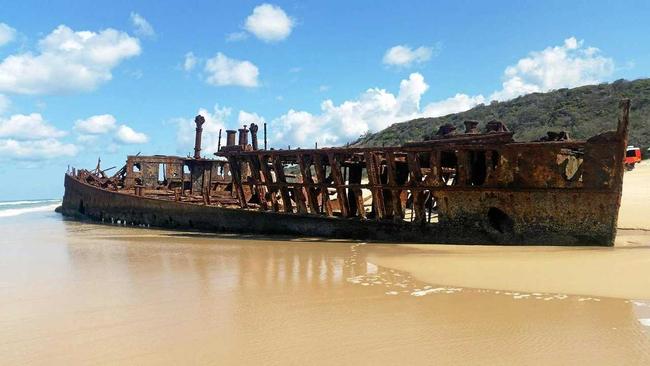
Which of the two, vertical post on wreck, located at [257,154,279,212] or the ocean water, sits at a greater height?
vertical post on wreck, located at [257,154,279,212]

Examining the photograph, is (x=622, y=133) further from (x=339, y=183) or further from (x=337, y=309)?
(x=337, y=309)

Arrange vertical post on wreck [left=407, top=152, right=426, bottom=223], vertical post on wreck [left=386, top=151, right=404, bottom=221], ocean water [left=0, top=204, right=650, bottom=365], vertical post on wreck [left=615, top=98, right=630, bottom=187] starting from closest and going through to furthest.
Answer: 1. ocean water [left=0, top=204, right=650, bottom=365]
2. vertical post on wreck [left=615, top=98, right=630, bottom=187]
3. vertical post on wreck [left=407, top=152, right=426, bottom=223]
4. vertical post on wreck [left=386, top=151, right=404, bottom=221]

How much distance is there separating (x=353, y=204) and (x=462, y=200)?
3.10 metres

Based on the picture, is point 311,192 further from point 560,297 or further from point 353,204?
point 560,297

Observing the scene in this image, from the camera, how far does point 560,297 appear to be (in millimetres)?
4828

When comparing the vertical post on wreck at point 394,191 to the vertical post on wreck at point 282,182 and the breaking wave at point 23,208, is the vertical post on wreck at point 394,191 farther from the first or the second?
the breaking wave at point 23,208

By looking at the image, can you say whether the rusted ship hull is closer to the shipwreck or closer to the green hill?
the shipwreck

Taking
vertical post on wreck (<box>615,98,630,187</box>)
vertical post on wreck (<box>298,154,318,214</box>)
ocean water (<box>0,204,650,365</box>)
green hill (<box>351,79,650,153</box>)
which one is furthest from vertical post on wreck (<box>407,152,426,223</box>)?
green hill (<box>351,79,650,153</box>)

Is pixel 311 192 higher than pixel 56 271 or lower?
higher

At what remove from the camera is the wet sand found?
347cm

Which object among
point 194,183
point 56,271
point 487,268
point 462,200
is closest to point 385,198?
point 462,200

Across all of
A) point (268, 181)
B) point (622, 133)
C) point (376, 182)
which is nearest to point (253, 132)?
point (268, 181)

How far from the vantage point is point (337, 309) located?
15.4 feet

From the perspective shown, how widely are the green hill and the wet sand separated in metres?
21.8
